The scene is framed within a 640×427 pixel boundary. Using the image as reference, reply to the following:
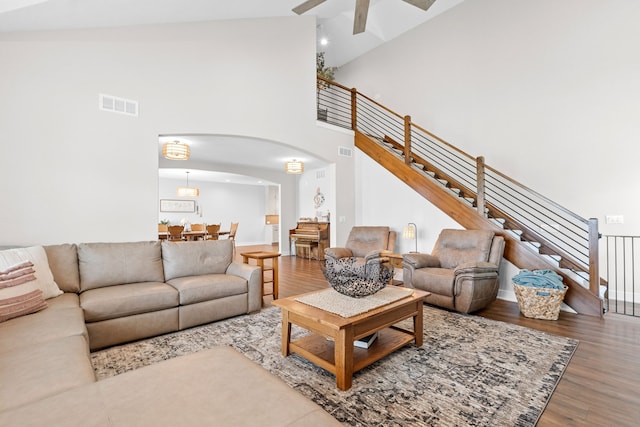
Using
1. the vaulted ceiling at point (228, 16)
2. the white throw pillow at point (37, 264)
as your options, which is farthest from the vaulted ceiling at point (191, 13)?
the white throw pillow at point (37, 264)

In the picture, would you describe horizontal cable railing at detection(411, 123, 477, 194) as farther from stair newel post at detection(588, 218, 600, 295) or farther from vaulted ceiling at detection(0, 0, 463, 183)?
vaulted ceiling at detection(0, 0, 463, 183)

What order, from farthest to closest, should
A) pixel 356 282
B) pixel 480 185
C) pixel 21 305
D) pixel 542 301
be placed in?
pixel 480 185, pixel 542 301, pixel 356 282, pixel 21 305

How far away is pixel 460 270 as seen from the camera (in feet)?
11.3

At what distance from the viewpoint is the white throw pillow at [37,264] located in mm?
2383

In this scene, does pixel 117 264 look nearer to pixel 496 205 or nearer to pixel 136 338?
pixel 136 338

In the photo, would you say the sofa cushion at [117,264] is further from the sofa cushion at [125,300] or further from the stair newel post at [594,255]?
the stair newel post at [594,255]

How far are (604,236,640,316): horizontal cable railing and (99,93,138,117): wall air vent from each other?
255 inches

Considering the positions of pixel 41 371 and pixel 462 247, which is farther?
pixel 462 247

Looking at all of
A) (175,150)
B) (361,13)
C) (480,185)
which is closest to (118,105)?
(175,150)

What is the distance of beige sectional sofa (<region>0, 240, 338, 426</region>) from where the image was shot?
1.00m

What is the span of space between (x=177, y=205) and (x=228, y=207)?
1.78 metres

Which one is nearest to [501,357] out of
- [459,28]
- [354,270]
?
[354,270]

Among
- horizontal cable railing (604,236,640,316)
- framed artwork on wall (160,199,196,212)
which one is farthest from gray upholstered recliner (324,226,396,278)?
framed artwork on wall (160,199,196,212)

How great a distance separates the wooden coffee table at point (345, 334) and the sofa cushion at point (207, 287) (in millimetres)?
1074
